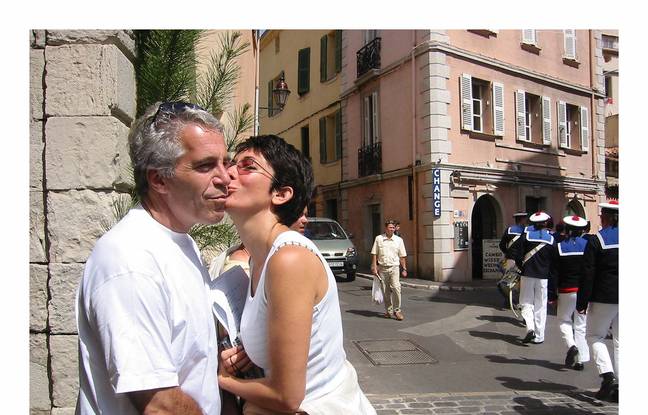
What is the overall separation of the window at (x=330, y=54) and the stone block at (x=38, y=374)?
1733 centimetres

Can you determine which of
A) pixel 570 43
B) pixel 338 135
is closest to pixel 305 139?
pixel 338 135

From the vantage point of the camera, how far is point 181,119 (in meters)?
1.36

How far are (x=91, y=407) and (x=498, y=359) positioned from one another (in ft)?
19.6

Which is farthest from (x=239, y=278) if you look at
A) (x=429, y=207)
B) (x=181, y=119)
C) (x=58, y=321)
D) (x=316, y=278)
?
(x=429, y=207)

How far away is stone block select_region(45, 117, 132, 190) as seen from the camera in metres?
2.79

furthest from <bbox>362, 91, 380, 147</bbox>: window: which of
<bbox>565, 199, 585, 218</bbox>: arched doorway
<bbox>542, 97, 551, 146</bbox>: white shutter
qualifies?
<bbox>565, 199, 585, 218</bbox>: arched doorway

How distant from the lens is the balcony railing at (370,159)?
16.8m

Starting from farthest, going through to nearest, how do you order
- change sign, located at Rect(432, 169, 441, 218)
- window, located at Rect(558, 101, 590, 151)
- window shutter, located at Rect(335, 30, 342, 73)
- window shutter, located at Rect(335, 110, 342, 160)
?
window shutter, located at Rect(335, 110, 342, 160) → window shutter, located at Rect(335, 30, 342, 73) → window, located at Rect(558, 101, 590, 151) → change sign, located at Rect(432, 169, 441, 218)

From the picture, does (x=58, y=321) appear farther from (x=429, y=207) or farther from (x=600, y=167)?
(x=600, y=167)

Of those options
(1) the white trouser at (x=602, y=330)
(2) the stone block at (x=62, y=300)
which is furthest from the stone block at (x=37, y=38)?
(1) the white trouser at (x=602, y=330)

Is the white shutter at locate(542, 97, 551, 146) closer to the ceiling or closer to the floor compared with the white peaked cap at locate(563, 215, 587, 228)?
closer to the ceiling

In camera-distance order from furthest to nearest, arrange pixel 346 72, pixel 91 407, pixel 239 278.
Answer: pixel 346 72 < pixel 239 278 < pixel 91 407

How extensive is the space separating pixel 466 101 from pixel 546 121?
10.0ft

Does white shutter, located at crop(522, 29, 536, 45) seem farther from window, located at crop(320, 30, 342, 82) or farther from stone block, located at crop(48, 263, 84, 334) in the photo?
stone block, located at crop(48, 263, 84, 334)
